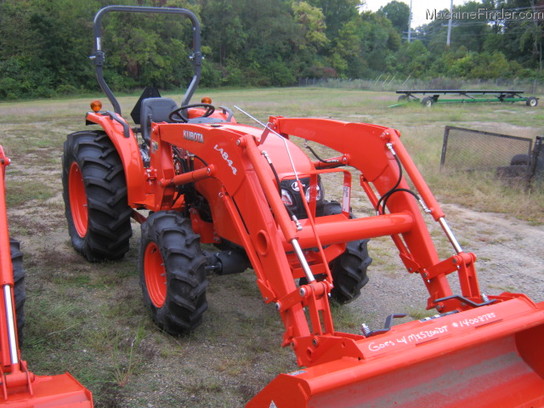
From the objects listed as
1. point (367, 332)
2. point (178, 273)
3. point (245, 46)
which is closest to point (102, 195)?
point (178, 273)

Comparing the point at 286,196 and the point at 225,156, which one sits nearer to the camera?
the point at 225,156

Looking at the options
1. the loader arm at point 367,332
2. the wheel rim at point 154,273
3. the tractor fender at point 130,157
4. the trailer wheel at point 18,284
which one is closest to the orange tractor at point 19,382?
the trailer wheel at point 18,284

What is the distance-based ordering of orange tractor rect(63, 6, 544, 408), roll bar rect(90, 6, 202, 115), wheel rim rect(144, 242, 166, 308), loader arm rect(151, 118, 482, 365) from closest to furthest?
1. orange tractor rect(63, 6, 544, 408)
2. loader arm rect(151, 118, 482, 365)
3. wheel rim rect(144, 242, 166, 308)
4. roll bar rect(90, 6, 202, 115)

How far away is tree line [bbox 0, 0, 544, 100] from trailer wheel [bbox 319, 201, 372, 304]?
36.3 meters

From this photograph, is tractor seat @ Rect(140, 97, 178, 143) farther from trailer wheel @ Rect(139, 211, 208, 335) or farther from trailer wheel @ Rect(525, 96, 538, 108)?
trailer wheel @ Rect(525, 96, 538, 108)

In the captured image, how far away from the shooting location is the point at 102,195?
5.25m

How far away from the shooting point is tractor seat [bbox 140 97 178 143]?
5699 millimetres

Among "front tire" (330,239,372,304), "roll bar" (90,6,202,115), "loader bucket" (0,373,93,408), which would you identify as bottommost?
"front tire" (330,239,372,304)

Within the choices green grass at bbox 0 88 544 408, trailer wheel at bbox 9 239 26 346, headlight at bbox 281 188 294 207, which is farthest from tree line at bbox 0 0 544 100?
headlight at bbox 281 188 294 207

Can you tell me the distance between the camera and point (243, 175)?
3.58m

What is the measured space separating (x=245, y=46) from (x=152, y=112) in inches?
2288

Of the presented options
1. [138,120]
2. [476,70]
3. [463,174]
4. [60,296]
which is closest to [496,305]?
[60,296]

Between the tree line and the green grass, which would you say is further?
the tree line

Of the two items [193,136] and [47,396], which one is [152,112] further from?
[47,396]
